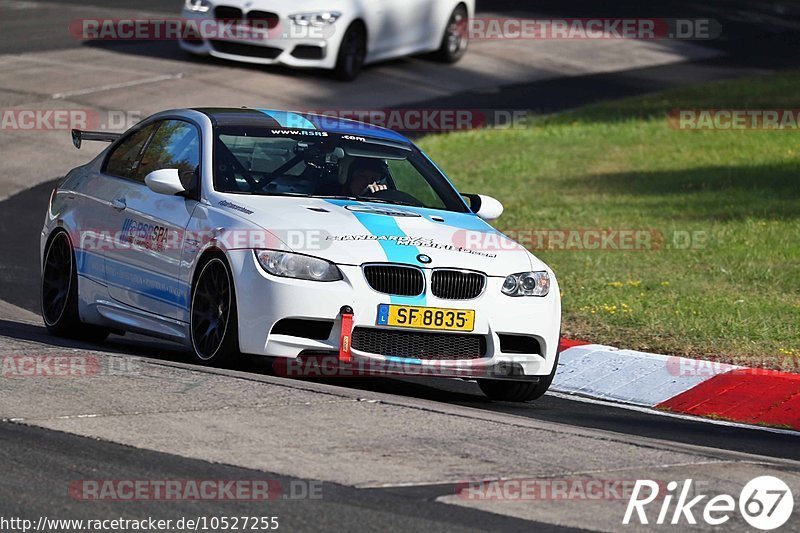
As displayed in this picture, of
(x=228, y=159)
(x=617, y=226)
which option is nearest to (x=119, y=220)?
(x=228, y=159)

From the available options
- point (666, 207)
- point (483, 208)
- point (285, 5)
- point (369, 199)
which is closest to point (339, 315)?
point (369, 199)

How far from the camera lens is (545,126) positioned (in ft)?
73.4

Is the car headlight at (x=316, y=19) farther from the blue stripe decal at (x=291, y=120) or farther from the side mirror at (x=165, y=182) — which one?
the side mirror at (x=165, y=182)

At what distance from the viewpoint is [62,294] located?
415 inches

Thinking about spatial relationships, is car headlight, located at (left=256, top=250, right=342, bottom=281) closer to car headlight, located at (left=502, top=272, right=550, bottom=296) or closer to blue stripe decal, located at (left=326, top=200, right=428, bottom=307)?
blue stripe decal, located at (left=326, top=200, right=428, bottom=307)

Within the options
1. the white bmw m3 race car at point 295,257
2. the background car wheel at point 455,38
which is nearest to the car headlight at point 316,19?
the background car wheel at point 455,38

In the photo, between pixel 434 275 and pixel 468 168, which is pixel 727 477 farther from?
pixel 468 168

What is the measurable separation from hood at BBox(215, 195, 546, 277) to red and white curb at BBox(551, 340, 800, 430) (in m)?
1.33

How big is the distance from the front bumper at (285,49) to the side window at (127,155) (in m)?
12.6

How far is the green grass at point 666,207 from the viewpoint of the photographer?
11.6 meters

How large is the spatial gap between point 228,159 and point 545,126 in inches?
517

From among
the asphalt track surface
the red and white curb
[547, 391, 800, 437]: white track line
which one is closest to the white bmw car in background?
the asphalt track surface

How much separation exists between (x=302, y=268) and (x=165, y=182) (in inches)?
49.8

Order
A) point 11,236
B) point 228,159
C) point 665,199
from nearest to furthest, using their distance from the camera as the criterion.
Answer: point 228,159 → point 11,236 → point 665,199
